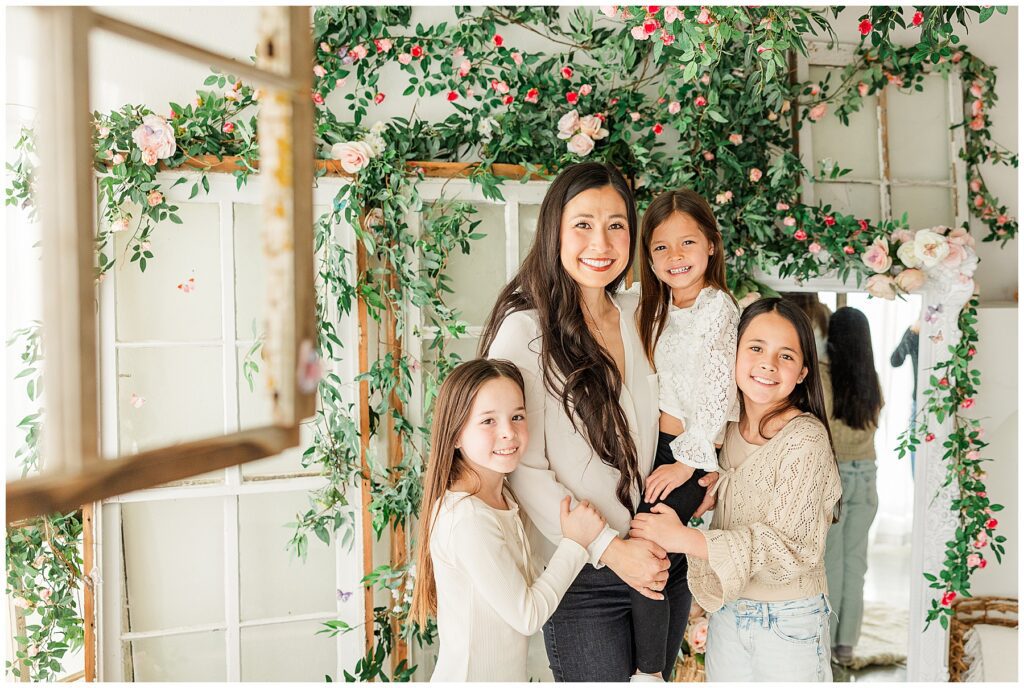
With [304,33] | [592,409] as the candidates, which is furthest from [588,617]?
[304,33]

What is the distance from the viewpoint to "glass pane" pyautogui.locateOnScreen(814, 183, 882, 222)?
111 inches

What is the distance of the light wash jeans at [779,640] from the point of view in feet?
6.40

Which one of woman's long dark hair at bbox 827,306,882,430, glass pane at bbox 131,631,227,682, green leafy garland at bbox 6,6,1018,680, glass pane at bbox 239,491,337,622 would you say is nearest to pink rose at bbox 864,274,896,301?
green leafy garland at bbox 6,6,1018,680

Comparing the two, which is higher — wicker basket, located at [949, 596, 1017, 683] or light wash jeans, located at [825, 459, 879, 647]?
light wash jeans, located at [825, 459, 879, 647]

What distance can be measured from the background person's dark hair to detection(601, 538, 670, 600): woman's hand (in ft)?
1.64

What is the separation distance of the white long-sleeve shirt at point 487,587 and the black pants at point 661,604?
25 cm

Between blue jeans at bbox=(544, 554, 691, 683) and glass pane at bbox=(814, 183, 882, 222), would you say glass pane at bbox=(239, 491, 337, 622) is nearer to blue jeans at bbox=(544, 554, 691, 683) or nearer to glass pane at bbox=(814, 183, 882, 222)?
blue jeans at bbox=(544, 554, 691, 683)

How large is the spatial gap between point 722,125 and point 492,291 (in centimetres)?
105

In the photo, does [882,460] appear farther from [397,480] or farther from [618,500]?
[397,480]

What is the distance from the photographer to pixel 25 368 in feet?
7.48

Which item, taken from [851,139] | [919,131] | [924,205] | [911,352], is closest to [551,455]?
[911,352]

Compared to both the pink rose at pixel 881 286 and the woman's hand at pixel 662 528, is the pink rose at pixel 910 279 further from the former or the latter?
the woman's hand at pixel 662 528

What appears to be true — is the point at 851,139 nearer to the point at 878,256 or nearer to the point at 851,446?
the point at 878,256

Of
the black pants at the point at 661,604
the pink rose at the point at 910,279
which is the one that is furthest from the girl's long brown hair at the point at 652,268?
the pink rose at the point at 910,279
